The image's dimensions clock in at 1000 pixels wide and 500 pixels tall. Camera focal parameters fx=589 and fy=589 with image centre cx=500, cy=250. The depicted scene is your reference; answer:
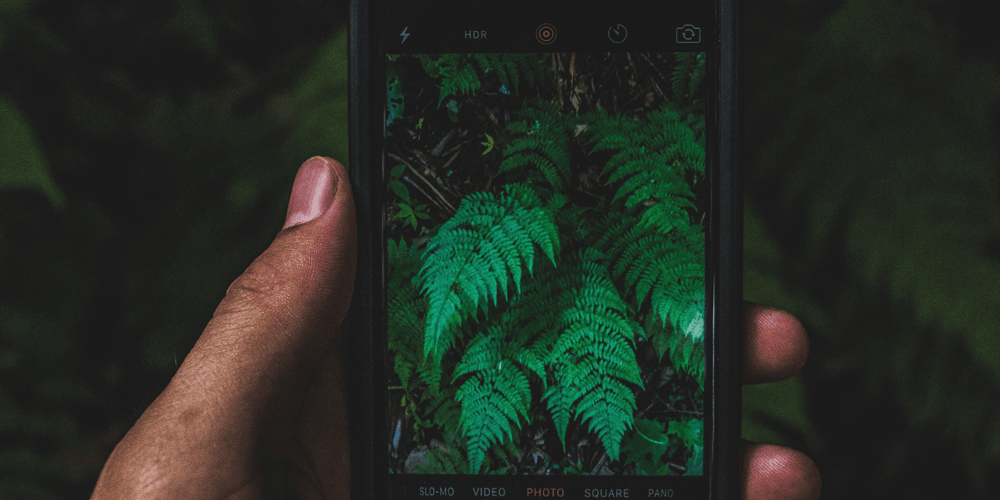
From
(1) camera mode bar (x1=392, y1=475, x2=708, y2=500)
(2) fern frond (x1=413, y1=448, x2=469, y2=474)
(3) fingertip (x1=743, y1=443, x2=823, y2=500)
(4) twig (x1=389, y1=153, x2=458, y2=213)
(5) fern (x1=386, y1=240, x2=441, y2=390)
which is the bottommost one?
(3) fingertip (x1=743, y1=443, x2=823, y2=500)

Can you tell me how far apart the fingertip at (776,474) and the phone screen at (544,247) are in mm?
98

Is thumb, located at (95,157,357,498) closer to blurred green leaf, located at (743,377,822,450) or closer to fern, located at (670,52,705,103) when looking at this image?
fern, located at (670,52,705,103)

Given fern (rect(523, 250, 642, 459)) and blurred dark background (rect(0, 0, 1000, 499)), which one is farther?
blurred dark background (rect(0, 0, 1000, 499))

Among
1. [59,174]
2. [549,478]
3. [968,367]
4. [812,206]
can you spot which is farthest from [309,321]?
[968,367]

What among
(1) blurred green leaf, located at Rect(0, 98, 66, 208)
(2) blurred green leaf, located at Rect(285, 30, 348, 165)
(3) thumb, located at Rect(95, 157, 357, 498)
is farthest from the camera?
(2) blurred green leaf, located at Rect(285, 30, 348, 165)

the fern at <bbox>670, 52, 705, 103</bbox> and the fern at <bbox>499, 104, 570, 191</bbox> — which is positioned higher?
the fern at <bbox>670, 52, 705, 103</bbox>

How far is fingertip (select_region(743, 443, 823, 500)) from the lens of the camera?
57 centimetres

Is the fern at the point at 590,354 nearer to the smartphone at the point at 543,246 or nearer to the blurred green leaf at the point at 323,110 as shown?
the smartphone at the point at 543,246

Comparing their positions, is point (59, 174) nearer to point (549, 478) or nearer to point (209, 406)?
point (209, 406)

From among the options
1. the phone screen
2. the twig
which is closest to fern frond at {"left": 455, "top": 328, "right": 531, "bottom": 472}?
the phone screen

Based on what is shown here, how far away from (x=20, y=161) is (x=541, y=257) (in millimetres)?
497

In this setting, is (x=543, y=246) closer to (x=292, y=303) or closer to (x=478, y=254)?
(x=478, y=254)

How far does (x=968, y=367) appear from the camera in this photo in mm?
609

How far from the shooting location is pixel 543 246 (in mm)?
504
